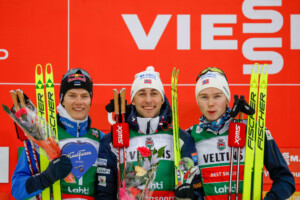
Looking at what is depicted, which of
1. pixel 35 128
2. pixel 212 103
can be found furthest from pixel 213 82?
pixel 35 128

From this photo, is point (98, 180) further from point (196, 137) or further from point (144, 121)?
→ point (196, 137)

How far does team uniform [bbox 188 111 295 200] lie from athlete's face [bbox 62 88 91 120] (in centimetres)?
87

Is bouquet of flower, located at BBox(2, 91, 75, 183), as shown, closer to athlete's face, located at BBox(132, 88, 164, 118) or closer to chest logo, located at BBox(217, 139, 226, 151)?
athlete's face, located at BBox(132, 88, 164, 118)

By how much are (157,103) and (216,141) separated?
1.71 feet

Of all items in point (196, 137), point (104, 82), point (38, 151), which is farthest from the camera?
point (104, 82)

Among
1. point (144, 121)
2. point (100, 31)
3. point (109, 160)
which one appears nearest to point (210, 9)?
point (100, 31)

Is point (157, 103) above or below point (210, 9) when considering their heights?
below

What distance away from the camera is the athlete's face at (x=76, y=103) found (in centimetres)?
305

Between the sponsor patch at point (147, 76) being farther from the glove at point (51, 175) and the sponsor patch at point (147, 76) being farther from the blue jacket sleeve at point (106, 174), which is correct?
the glove at point (51, 175)

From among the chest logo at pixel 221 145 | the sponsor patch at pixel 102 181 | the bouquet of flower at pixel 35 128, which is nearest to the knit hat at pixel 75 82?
the bouquet of flower at pixel 35 128

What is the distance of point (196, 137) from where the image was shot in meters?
3.10

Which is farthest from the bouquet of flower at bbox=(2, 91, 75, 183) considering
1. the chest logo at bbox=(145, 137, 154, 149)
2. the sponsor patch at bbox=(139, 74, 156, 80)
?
the sponsor patch at bbox=(139, 74, 156, 80)

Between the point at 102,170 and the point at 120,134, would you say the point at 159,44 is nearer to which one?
the point at 120,134

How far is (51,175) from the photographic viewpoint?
8.98 ft
